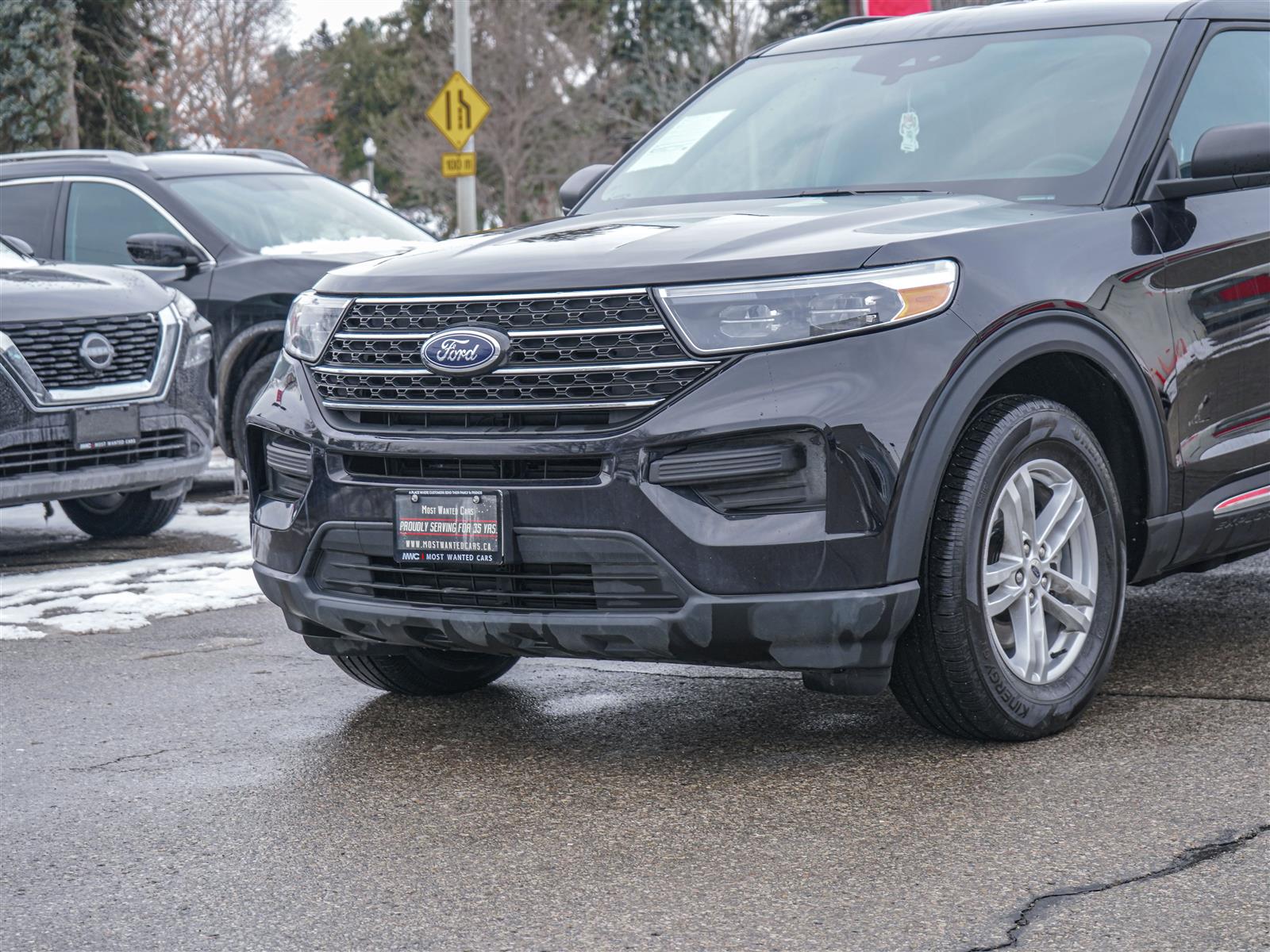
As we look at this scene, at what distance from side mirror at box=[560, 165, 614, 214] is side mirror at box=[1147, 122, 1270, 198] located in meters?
1.84

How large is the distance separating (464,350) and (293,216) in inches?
249

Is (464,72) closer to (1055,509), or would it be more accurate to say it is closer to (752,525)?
(1055,509)

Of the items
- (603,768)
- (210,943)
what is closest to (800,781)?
(603,768)

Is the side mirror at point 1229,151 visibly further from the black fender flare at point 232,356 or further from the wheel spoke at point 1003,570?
the black fender flare at point 232,356

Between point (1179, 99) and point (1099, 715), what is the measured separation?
169cm

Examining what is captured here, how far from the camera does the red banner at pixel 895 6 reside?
10.2m

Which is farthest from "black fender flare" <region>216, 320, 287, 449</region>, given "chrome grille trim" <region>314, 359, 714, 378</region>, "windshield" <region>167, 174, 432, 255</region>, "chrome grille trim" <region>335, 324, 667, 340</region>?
"chrome grille trim" <region>335, 324, 667, 340</region>

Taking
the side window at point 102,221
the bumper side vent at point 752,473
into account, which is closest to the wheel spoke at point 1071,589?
the bumper side vent at point 752,473

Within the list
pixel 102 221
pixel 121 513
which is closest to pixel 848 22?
pixel 121 513

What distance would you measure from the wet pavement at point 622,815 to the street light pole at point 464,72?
1469 cm

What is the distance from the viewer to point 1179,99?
4.80 meters

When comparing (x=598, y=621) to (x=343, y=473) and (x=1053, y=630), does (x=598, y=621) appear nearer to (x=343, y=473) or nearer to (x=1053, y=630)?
(x=343, y=473)

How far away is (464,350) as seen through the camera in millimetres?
3922

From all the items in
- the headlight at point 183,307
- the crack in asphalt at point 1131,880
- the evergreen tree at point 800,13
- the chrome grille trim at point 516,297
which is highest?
the evergreen tree at point 800,13
